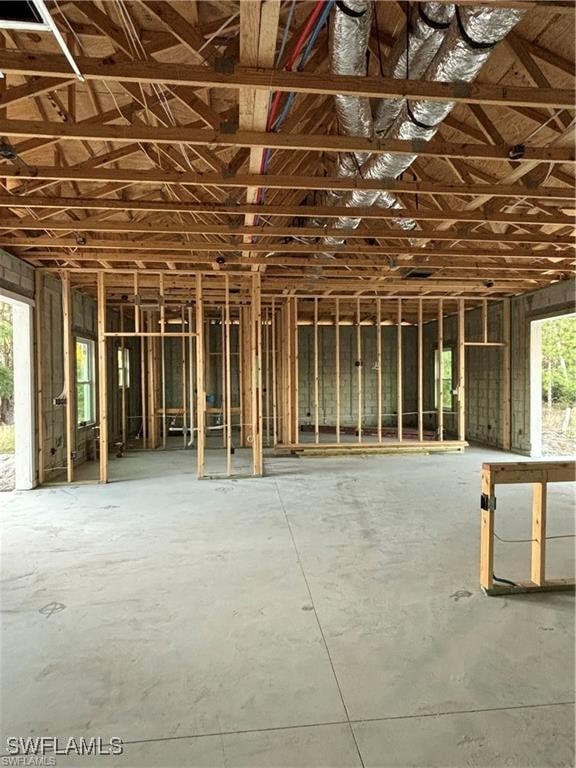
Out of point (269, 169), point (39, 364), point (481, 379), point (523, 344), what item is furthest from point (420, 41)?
point (481, 379)

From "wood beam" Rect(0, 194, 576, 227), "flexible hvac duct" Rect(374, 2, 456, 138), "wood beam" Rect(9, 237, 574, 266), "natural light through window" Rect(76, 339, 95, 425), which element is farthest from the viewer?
"natural light through window" Rect(76, 339, 95, 425)

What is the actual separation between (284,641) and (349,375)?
386 inches

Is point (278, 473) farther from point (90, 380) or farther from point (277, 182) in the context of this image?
point (277, 182)

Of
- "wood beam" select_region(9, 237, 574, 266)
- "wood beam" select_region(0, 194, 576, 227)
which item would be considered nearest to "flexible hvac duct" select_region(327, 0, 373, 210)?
"wood beam" select_region(0, 194, 576, 227)

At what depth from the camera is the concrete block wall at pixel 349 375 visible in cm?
1170

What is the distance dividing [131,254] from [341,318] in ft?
22.3

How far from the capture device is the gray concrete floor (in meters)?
1.79

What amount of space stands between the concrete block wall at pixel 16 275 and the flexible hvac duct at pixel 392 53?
4417 millimetres

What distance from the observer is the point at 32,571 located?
330 cm

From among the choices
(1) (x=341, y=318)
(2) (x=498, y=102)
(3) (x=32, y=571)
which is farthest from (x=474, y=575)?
(1) (x=341, y=318)

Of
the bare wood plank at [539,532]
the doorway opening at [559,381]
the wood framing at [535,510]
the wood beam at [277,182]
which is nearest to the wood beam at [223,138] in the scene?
the wood beam at [277,182]

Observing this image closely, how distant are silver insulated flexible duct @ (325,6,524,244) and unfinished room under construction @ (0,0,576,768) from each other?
14 mm

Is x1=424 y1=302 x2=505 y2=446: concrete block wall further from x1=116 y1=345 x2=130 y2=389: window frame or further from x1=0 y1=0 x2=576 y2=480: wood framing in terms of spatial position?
x1=116 y1=345 x2=130 y2=389: window frame

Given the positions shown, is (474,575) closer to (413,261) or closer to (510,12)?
(510,12)
